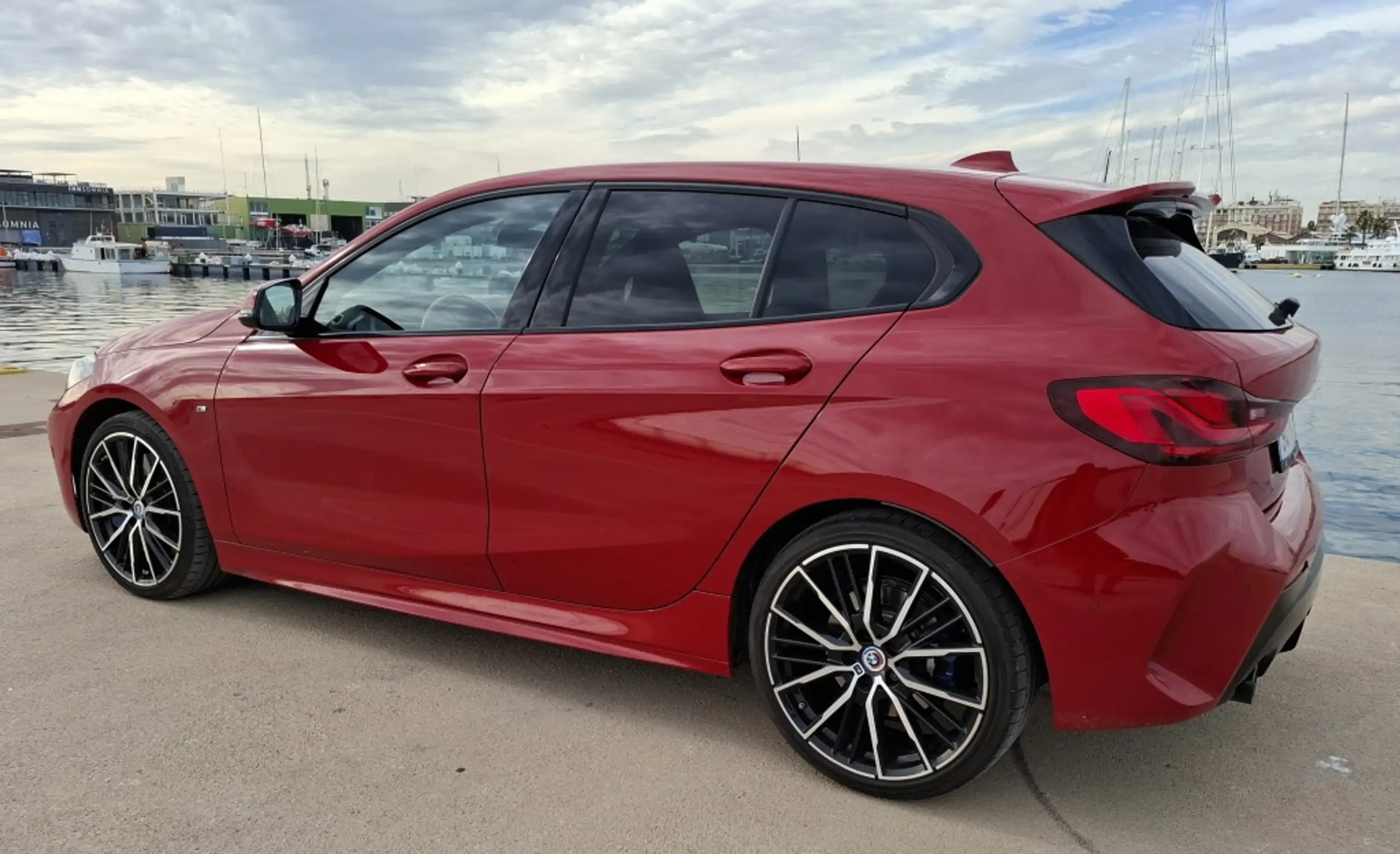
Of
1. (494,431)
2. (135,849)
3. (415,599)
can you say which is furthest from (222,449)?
(135,849)

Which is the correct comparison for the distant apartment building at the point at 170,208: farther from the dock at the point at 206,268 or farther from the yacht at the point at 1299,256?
the yacht at the point at 1299,256

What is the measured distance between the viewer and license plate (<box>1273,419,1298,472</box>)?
2493 millimetres

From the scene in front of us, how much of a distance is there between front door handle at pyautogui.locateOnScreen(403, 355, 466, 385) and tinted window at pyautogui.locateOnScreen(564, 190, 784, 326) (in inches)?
14.9

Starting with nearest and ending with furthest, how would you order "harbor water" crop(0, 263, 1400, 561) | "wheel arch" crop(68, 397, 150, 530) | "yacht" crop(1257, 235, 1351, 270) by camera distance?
"wheel arch" crop(68, 397, 150, 530) → "harbor water" crop(0, 263, 1400, 561) → "yacht" crop(1257, 235, 1351, 270)

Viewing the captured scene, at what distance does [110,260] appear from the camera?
82125 millimetres

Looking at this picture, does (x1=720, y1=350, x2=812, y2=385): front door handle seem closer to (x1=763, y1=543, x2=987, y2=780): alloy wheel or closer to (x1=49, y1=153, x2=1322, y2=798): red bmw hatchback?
(x1=49, y1=153, x2=1322, y2=798): red bmw hatchback

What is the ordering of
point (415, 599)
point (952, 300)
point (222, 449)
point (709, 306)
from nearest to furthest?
point (952, 300), point (709, 306), point (415, 599), point (222, 449)

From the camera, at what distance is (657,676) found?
3.45m

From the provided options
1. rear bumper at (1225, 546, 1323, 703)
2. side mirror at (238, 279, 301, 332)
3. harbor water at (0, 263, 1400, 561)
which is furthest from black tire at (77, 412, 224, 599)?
harbor water at (0, 263, 1400, 561)

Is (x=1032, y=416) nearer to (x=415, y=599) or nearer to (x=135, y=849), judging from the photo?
(x=415, y=599)

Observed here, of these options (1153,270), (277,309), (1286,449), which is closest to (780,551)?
(1153,270)

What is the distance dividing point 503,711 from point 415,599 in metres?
0.51

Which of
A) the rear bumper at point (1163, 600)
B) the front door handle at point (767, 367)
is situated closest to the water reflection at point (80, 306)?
the front door handle at point (767, 367)

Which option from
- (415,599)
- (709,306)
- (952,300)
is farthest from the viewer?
(415,599)
